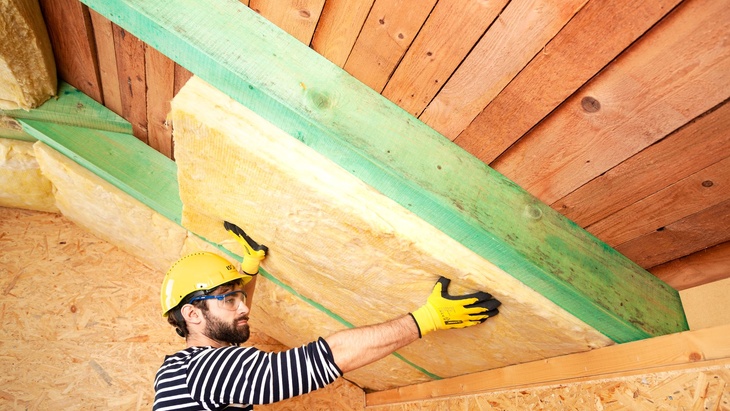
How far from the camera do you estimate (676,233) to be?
1471 millimetres

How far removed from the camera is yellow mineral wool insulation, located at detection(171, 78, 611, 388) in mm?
1587

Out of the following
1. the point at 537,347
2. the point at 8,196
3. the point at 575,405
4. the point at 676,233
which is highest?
the point at 8,196

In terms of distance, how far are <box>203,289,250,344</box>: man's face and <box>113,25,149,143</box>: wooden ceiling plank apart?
39.5 inches

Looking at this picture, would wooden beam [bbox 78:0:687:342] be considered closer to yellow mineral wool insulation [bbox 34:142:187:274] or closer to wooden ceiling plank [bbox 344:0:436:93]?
wooden ceiling plank [bbox 344:0:436:93]

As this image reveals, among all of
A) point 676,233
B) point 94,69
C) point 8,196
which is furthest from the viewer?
point 8,196

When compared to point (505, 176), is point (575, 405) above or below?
below

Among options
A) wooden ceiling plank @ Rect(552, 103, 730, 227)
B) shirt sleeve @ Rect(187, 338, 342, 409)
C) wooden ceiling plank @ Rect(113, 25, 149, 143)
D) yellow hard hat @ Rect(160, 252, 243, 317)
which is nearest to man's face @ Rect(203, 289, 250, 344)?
yellow hard hat @ Rect(160, 252, 243, 317)

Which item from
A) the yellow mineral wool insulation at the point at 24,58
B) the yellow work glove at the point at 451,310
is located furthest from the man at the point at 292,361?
the yellow mineral wool insulation at the point at 24,58

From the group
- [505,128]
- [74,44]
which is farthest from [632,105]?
[74,44]

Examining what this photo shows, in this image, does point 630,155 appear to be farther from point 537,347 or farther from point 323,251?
point 323,251

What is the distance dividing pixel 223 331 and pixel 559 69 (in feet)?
5.66

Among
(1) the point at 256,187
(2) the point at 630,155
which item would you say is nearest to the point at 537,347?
(2) the point at 630,155

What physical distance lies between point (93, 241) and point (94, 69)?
1431 mm

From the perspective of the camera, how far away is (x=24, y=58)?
6.95ft
